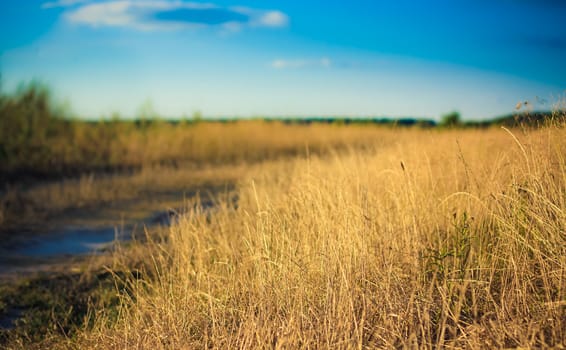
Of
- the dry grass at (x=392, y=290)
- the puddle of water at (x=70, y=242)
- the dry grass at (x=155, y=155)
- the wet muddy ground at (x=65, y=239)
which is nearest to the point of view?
the dry grass at (x=392, y=290)

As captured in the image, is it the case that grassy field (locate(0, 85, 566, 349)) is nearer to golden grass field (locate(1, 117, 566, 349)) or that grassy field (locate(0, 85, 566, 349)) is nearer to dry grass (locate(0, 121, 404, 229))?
golden grass field (locate(1, 117, 566, 349))

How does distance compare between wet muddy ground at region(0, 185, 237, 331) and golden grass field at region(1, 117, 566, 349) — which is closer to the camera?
golden grass field at region(1, 117, 566, 349)

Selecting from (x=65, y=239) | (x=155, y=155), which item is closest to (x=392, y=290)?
(x=65, y=239)

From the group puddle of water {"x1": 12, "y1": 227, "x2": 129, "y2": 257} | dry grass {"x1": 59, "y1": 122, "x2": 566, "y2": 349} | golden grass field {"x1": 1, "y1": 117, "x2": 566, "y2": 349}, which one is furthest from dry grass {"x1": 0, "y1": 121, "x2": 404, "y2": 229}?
dry grass {"x1": 59, "y1": 122, "x2": 566, "y2": 349}

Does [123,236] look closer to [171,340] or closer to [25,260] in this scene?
[25,260]

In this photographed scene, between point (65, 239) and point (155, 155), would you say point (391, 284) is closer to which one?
point (65, 239)

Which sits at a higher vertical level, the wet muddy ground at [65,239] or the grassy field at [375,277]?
the grassy field at [375,277]

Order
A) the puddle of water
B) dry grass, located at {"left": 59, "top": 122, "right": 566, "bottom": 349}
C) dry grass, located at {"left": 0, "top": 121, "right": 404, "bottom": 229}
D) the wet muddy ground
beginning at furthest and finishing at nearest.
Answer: dry grass, located at {"left": 0, "top": 121, "right": 404, "bottom": 229} → the puddle of water → the wet muddy ground → dry grass, located at {"left": 59, "top": 122, "right": 566, "bottom": 349}

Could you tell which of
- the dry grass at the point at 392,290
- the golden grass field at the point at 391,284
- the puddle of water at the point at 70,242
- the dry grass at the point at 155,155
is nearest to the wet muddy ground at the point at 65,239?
the puddle of water at the point at 70,242

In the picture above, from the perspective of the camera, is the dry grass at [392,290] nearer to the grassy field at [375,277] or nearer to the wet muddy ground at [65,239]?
the grassy field at [375,277]

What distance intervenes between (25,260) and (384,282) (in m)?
4.89

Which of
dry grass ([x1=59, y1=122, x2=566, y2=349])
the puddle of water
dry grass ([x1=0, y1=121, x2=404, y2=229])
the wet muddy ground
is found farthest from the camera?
dry grass ([x1=0, y1=121, x2=404, y2=229])

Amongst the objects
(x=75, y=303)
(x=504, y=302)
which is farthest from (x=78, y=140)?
(x=504, y=302)

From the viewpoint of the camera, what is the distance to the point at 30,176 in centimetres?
1163
